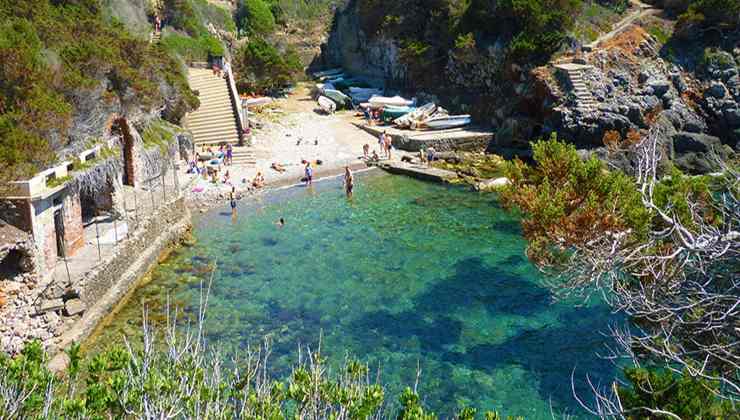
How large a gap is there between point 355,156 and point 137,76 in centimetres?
1649

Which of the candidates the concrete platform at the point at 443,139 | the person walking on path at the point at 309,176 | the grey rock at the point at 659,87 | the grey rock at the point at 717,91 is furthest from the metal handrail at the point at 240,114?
the grey rock at the point at 717,91

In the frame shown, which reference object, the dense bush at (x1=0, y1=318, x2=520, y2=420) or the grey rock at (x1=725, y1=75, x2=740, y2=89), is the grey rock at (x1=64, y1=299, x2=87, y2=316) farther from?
the grey rock at (x1=725, y1=75, x2=740, y2=89)

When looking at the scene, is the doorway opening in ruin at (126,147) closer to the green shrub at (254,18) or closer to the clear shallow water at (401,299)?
the clear shallow water at (401,299)

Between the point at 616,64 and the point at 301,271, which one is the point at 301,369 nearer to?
the point at 301,271

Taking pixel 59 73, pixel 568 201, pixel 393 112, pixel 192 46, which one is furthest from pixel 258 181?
pixel 568 201

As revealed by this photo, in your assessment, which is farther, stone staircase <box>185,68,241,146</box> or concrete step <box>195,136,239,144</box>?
stone staircase <box>185,68,241,146</box>

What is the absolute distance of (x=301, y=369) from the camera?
9.76 meters

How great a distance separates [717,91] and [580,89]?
31.6ft

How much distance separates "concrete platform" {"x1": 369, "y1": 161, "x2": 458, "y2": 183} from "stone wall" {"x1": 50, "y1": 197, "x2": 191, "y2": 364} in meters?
14.4

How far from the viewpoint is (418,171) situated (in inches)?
1564

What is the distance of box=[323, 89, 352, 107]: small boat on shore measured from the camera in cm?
5588

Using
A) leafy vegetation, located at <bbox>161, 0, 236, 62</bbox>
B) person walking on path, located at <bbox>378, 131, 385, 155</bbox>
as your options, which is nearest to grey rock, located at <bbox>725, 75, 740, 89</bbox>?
person walking on path, located at <bbox>378, 131, 385, 155</bbox>

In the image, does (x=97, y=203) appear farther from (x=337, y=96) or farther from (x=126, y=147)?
(x=337, y=96)

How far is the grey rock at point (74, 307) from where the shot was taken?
20.1 metres
